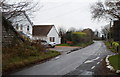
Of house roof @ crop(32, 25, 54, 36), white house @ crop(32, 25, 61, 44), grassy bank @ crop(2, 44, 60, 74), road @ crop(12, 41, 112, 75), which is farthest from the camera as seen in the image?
house roof @ crop(32, 25, 54, 36)

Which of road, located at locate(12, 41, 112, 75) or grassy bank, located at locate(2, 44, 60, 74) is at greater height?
grassy bank, located at locate(2, 44, 60, 74)

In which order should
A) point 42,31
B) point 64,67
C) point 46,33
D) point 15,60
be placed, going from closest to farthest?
point 64,67 → point 15,60 → point 46,33 → point 42,31

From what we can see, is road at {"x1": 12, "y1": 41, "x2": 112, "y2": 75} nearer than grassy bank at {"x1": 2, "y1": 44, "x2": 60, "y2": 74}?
Yes

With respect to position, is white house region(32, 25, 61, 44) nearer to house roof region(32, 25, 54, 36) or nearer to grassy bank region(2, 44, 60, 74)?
house roof region(32, 25, 54, 36)

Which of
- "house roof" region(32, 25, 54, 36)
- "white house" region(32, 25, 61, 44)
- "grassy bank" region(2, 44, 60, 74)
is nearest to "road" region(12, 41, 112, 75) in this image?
"grassy bank" region(2, 44, 60, 74)

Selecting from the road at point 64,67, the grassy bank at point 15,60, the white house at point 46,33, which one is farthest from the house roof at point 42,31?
the road at point 64,67

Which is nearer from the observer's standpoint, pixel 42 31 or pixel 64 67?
pixel 64 67

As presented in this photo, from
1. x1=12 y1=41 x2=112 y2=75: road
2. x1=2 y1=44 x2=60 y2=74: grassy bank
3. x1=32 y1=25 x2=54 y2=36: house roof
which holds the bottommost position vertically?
x1=12 y1=41 x2=112 y2=75: road

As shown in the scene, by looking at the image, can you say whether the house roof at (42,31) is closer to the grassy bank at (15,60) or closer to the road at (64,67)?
the grassy bank at (15,60)

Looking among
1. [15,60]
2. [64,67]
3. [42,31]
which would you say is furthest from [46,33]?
[64,67]

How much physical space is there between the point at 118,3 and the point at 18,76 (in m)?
15.2

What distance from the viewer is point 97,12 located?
2259cm

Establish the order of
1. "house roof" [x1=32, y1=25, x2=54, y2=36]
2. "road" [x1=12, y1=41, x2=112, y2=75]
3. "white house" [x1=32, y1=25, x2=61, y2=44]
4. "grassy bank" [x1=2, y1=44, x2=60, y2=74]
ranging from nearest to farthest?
1. "road" [x1=12, y1=41, x2=112, y2=75]
2. "grassy bank" [x1=2, y1=44, x2=60, y2=74]
3. "white house" [x1=32, y1=25, x2=61, y2=44]
4. "house roof" [x1=32, y1=25, x2=54, y2=36]

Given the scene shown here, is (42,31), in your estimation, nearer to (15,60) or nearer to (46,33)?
(46,33)
